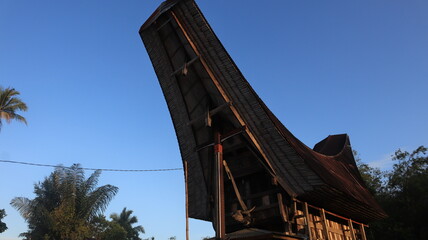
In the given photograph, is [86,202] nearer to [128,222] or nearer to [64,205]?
[64,205]

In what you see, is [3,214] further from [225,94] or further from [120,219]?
[225,94]

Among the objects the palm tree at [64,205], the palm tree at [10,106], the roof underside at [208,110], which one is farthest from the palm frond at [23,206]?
the roof underside at [208,110]

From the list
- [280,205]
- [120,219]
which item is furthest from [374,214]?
[120,219]

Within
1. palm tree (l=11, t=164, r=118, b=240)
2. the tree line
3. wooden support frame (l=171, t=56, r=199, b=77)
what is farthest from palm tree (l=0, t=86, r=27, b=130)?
wooden support frame (l=171, t=56, r=199, b=77)

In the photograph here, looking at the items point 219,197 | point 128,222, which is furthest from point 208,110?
point 128,222

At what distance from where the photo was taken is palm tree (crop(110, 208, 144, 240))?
4978cm

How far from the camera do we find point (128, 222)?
50.9 m

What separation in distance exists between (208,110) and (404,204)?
18.5 meters

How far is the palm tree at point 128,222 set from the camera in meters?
49.8

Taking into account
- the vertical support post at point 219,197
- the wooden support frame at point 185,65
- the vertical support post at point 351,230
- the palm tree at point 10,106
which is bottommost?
the vertical support post at point 351,230

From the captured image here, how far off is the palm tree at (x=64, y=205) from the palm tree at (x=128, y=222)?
2706 centimetres

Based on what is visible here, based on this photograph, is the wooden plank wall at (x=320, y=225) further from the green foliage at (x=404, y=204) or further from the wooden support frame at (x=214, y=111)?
the green foliage at (x=404, y=204)

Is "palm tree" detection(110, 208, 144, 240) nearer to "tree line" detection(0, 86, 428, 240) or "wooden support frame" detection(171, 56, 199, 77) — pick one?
"tree line" detection(0, 86, 428, 240)

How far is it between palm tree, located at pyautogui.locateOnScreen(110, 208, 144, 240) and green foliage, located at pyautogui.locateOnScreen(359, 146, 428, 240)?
1465 inches
